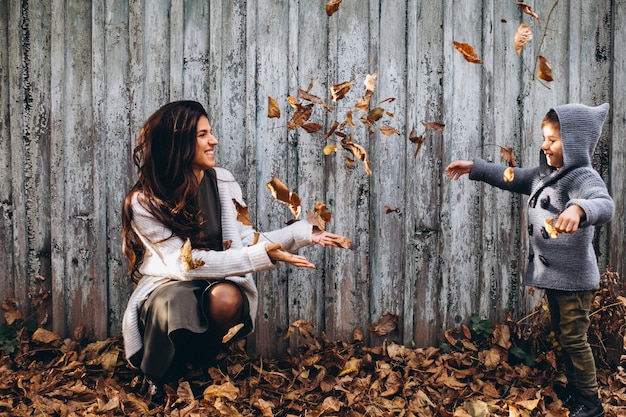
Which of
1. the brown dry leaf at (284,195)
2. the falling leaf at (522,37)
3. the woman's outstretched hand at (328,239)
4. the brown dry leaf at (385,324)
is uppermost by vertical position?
the falling leaf at (522,37)

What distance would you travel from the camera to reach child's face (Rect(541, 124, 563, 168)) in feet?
8.07

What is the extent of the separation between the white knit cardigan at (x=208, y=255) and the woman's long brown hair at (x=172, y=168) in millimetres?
55

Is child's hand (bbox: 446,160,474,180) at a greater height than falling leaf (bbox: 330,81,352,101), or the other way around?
falling leaf (bbox: 330,81,352,101)

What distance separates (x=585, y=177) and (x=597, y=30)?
1143 mm

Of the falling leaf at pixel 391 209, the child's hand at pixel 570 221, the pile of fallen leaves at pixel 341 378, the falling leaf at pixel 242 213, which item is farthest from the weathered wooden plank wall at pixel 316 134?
the child's hand at pixel 570 221

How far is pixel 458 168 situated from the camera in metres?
2.79

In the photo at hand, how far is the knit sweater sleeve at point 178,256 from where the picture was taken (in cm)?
246

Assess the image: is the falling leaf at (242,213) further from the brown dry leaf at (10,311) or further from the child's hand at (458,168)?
the brown dry leaf at (10,311)

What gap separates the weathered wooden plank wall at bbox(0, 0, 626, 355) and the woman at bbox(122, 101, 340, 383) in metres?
0.38

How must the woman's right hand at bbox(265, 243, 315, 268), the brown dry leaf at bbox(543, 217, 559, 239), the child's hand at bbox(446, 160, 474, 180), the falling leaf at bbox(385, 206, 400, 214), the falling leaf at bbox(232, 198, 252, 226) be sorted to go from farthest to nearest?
the falling leaf at bbox(385, 206, 400, 214), the child's hand at bbox(446, 160, 474, 180), the falling leaf at bbox(232, 198, 252, 226), the woman's right hand at bbox(265, 243, 315, 268), the brown dry leaf at bbox(543, 217, 559, 239)

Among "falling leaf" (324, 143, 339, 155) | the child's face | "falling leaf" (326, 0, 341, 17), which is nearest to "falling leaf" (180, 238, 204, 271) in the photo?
"falling leaf" (324, 143, 339, 155)

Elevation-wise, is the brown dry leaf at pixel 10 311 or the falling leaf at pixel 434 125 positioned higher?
the falling leaf at pixel 434 125

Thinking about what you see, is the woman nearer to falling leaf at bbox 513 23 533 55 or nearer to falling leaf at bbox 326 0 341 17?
falling leaf at bbox 326 0 341 17

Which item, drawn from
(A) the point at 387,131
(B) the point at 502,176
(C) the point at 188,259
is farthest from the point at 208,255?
(B) the point at 502,176
